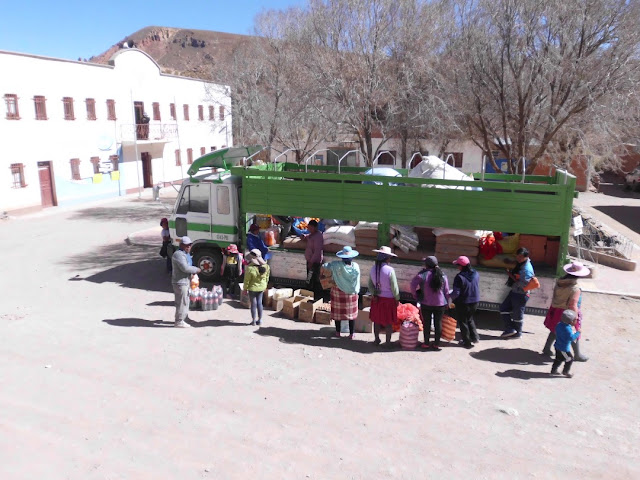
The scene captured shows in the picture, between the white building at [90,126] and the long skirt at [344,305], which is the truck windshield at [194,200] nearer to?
the long skirt at [344,305]

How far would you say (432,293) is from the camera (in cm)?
749

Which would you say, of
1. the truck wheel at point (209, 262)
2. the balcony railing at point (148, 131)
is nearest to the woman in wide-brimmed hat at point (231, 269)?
the truck wheel at point (209, 262)

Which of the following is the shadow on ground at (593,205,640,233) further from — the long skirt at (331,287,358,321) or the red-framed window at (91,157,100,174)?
the red-framed window at (91,157,100,174)

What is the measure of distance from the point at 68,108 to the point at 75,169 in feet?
9.63

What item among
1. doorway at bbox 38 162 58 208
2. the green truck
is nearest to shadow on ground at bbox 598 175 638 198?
the green truck

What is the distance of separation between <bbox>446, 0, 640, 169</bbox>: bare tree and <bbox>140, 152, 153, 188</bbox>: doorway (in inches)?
843

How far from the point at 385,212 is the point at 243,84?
19.7m

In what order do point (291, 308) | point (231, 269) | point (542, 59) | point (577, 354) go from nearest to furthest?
point (577, 354), point (291, 308), point (231, 269), point (542, 59)

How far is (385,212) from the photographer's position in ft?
30.0

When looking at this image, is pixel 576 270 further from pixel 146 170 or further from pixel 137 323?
pixel 146 170

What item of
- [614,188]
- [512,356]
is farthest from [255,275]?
[614,188]

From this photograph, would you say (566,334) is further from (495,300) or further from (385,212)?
(385,212)

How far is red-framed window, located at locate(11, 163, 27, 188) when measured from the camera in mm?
22375

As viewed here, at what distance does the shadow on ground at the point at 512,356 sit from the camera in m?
7.30
